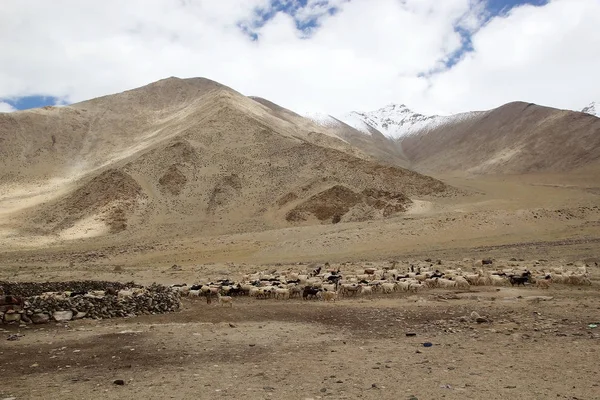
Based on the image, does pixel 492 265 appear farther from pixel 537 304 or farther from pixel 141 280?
pixel 141 280

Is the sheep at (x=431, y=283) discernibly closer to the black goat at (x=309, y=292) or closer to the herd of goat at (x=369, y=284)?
the herd of goat at (x=369, y=284)

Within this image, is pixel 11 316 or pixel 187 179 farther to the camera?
pixel 187 179

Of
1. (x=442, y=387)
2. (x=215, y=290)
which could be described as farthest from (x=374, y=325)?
(x=215, y=290)

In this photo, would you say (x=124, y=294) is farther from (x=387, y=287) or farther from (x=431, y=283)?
(x=431, y=283)

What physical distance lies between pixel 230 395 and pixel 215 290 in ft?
39.6

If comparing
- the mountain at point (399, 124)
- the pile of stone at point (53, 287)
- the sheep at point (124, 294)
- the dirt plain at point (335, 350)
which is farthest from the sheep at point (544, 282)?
the mountain at point (399, 124)

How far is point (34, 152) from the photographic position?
84.4m

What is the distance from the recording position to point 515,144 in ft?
369

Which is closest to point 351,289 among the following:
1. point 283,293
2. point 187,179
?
point 283,293

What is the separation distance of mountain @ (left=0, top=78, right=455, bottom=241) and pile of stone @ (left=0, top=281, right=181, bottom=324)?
A: 3473 centimetres

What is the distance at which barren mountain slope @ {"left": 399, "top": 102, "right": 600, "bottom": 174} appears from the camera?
98062 millimetres

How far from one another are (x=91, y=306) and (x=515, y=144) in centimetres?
11279

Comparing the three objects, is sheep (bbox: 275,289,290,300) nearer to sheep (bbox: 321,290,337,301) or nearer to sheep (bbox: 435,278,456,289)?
sheep (bbox: 321,290,337,301)

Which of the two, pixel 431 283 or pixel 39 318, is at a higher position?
pixel 431 283
